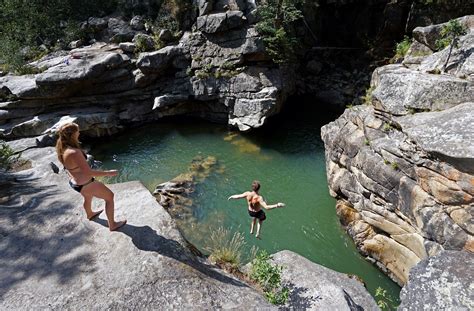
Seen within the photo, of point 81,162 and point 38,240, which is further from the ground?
point 81,162

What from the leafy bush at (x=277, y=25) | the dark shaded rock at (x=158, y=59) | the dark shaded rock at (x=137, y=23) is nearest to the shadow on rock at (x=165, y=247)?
the leafy bush at (x=277, y=25)

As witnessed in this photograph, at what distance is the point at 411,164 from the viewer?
26.3ft

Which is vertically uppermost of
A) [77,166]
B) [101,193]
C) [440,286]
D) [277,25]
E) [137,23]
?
[277,25]

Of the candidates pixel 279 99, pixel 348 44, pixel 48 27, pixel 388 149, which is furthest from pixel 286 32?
pixel 48 27

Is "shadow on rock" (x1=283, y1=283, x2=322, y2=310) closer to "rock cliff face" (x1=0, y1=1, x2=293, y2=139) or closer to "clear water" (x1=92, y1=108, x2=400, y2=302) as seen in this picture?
"clear water" (x1=92, y1=108, x2=400, y2=302)

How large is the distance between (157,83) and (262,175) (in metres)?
10.1

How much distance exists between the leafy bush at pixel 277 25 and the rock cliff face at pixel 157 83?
616mm

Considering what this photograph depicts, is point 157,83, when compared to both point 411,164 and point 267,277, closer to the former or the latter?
point 411,164

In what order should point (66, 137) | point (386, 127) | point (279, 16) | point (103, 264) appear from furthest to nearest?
1. point (279, 16)
2. point (386, 127)
3. point (103, 264)
4. point (66, 137)

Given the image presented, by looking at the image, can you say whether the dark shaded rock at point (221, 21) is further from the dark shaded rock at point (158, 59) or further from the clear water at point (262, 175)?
the clear water at point (262, 175)

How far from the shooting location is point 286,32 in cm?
1775

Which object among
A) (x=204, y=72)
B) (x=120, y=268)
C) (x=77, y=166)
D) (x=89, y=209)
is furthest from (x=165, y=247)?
(x=204, y=72)

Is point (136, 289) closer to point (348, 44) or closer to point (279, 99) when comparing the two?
point (279, 99)

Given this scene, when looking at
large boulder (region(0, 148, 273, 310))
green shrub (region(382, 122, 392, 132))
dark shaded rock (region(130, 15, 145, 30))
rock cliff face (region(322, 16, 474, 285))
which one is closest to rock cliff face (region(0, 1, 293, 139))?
dark shaded rock (region(130, 15, 145, 30))
